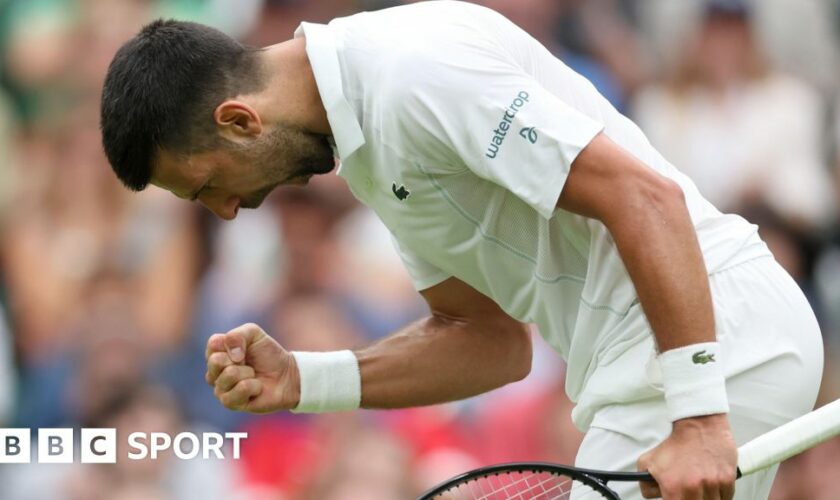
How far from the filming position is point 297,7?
6.87 metres

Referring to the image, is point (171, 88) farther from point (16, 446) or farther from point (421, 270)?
point (16, 446)

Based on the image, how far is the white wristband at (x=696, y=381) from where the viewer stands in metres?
3.01

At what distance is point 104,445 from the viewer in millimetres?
6266

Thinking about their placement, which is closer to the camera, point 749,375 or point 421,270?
point 749,375

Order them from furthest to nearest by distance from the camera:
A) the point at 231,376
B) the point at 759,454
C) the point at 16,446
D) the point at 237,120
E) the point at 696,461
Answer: the point at 16,446 → the point at 231,376 → the point at 237,120 → the point at 759,454 → the point at 696,461

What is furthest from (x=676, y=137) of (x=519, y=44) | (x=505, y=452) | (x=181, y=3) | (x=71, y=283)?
(x=519, y=44)

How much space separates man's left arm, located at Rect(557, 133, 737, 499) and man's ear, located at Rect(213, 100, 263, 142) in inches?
33.1

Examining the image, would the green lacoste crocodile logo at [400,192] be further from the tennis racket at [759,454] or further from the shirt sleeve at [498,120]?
the tennis racket at [759,454]

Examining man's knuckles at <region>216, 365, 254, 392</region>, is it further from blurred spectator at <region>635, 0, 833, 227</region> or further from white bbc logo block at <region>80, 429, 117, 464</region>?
blurred spectator at <region>635, 0, 833, 227</region>

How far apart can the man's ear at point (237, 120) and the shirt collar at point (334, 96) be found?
0.60 feet

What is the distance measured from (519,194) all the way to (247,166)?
0.75m

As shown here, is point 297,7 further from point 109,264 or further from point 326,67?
point 326,67

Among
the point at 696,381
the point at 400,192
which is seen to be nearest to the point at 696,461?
the point at 696,381

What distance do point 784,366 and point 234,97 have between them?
1457 millimetres
